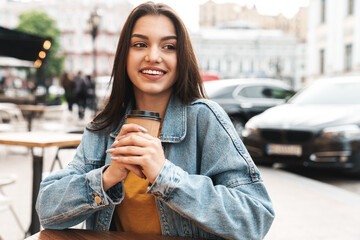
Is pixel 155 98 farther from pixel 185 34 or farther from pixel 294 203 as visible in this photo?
pixel 294 203

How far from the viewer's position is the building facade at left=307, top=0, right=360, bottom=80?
25.9 meters

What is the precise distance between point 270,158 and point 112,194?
5344 mm

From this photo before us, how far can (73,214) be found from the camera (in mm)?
1232

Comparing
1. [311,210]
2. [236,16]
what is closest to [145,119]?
[311,210]

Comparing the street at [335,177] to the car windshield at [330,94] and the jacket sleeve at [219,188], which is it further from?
the jacket sleeve at [219,188]

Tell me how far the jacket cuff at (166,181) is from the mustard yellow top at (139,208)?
10.5 inches

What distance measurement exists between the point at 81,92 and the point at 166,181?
14758 millimetres

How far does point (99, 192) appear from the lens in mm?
1205

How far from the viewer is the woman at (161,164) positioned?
1.12 metres

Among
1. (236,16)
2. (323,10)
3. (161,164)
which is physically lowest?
(161,164)

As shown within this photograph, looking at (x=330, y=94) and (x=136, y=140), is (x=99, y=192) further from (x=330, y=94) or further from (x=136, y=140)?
(x=330, y=94)

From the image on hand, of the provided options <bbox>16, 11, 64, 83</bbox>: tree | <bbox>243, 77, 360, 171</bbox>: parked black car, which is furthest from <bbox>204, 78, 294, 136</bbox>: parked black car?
<bbox>16, 11, 64, 83</bbox>: tree

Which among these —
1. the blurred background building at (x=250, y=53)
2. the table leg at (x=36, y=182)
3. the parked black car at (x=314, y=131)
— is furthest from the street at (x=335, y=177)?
the blurred background building at (x=250, y=53)

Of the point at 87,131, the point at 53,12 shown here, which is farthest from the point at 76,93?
the point at 53,12
